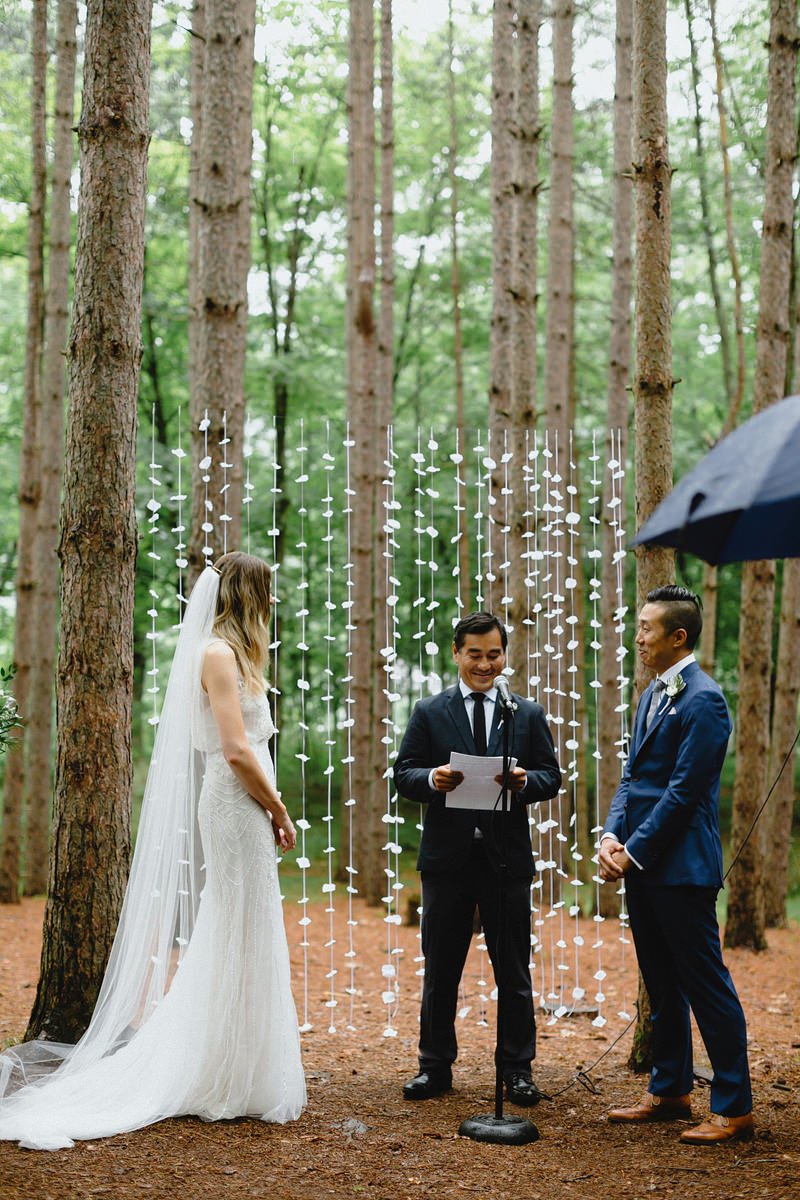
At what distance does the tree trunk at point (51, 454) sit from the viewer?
1005 centimetres

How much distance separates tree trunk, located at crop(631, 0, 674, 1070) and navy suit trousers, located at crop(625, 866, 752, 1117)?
130 centimetres

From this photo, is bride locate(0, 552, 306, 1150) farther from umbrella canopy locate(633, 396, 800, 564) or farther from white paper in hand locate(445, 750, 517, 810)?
umbrella canopy locate(633, 396, 800, 564)

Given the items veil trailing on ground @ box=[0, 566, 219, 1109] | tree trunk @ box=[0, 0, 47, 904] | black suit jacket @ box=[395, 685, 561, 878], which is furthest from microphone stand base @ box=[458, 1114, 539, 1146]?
tree trunk @ box=[0, 0, 47, 904]

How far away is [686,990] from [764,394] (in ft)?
16.9

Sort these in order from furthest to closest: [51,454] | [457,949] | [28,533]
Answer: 1. [51,454]
2. [28,533]
3. [457,949]

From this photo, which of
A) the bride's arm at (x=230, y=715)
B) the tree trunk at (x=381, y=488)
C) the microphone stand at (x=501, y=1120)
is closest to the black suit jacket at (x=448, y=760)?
the microphone stand at (x=501, y=1120)

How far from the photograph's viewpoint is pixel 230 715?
168 inches

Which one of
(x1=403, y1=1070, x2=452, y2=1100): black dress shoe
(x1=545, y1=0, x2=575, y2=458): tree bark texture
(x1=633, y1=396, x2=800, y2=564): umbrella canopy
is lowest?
(x1=403, y1=1070, x2=452, y2=1100): black dress shoe

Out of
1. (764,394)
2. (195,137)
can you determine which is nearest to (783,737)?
(764,394)

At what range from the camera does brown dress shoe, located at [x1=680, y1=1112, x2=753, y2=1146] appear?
13.0ft

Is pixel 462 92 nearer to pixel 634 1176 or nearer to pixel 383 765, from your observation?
pixel 383 765

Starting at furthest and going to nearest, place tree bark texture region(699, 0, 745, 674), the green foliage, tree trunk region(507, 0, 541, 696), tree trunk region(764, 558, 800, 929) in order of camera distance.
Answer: the green foliage, tree bark texture region(699, 0, 745, 674), tree trunk region(764, 558, 800, 929), tree trunk region(507, 0, 541, 696)

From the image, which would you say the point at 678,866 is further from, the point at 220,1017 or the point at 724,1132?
the point at 220,1017

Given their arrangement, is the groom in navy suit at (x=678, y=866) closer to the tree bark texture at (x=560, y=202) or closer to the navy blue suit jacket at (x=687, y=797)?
the navy blue suit jacket at (x=687, y=797)
